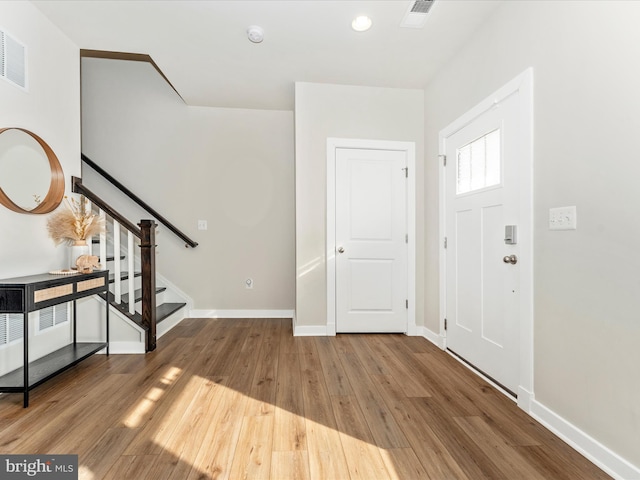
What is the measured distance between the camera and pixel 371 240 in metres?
3.40

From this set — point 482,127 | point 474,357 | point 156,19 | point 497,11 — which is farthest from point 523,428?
point 156,19

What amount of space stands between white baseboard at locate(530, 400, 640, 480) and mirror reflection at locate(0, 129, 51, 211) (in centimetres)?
362

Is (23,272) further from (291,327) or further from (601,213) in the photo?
(601,213)

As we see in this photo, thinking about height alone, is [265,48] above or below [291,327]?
above

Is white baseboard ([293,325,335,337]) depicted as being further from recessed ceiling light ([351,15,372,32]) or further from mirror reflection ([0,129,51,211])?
recessed ceiling light ([351,15,372,32])

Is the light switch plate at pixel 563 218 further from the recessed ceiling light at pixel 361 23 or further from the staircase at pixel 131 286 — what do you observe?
the staircase at pixel 131 286

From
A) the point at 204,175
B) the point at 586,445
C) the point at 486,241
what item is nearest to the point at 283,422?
the point at 586,445

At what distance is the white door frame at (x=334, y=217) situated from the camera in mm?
3340

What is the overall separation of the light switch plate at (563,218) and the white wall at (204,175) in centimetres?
303

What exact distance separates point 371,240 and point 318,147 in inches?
45.0

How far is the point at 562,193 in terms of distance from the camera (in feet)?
5.52

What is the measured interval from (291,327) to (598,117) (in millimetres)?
3209

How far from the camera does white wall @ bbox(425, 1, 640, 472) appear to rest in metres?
1.34

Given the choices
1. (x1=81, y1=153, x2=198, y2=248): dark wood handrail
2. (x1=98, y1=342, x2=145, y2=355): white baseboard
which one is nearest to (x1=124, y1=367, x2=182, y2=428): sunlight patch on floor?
(x1=98, y1=342, x2=145, y2=355): white baseboard
